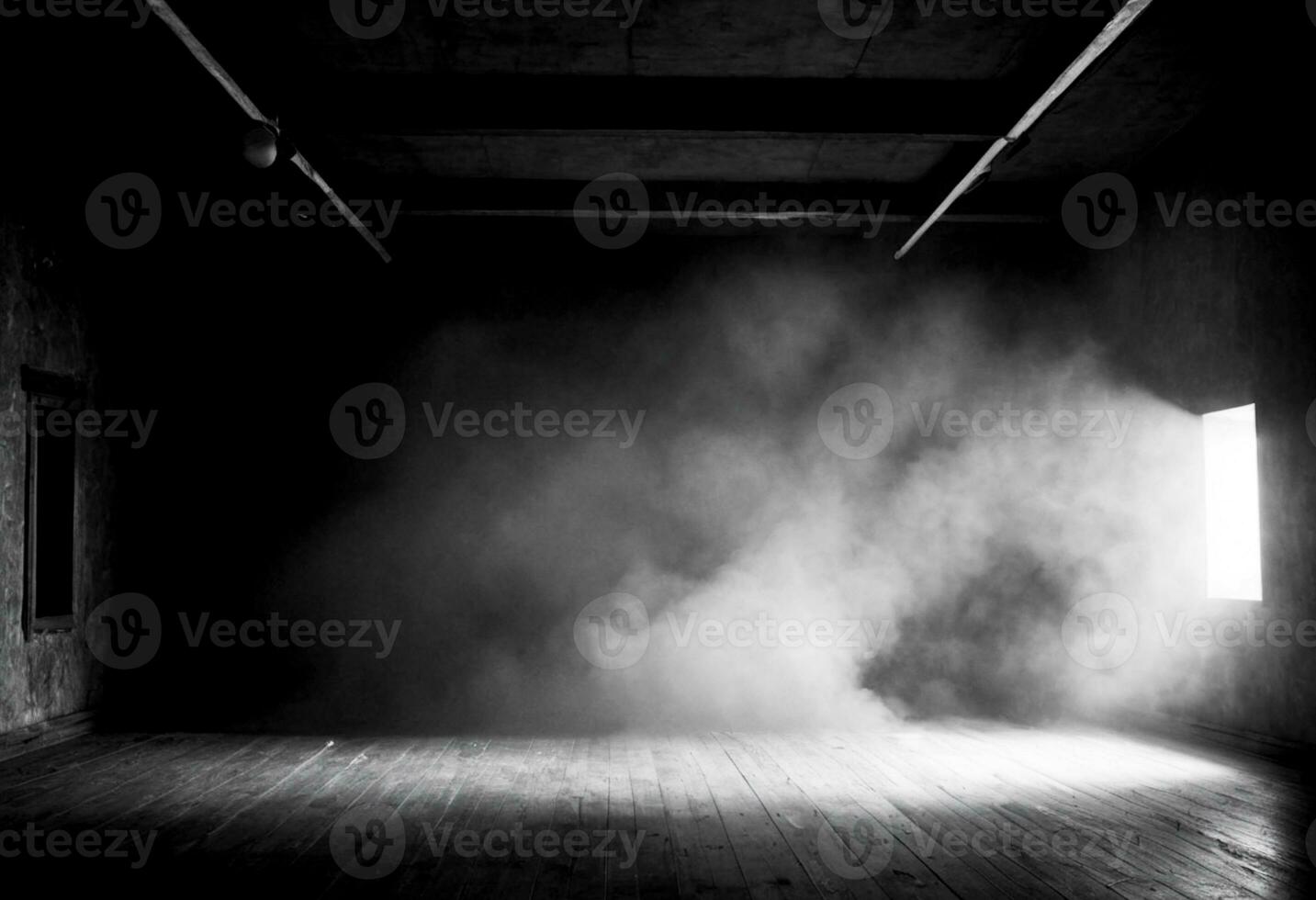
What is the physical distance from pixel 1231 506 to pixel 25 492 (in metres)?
7.85

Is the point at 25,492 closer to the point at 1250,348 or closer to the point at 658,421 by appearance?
the point at 658,421

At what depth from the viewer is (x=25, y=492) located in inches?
248

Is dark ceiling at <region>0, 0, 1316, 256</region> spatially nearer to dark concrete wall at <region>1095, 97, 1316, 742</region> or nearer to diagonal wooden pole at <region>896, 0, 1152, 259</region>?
diagonal wooden pole at <region>896, 0, 1152, 259</region>

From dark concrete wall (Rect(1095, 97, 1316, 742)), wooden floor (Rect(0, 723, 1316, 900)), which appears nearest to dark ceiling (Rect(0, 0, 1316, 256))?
dark concrete wall (Rect(1095, 97, 1316, 742))

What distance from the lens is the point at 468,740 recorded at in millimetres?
6883

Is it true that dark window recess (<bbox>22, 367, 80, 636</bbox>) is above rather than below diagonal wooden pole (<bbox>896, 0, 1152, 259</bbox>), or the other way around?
below

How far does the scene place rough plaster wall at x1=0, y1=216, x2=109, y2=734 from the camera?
6.07 m

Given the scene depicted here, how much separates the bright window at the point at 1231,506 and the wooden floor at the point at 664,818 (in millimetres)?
1090

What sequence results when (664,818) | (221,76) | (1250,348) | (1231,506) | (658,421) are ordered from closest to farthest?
(664,818)
(221,76)
(1250,348)
(1231,506)
(658,421)


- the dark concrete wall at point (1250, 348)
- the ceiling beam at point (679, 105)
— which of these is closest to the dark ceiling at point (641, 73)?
the ceiling beam at point (679, 105)

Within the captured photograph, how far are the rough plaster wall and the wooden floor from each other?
0.45m

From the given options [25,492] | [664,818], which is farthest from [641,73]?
[25,492]

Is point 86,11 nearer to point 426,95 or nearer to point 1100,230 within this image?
point 426,95

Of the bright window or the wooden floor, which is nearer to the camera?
the wooden floor
